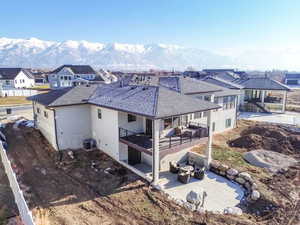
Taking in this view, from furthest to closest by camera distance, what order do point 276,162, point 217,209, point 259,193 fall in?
point 276,162 < point 259,193 < point 217,209

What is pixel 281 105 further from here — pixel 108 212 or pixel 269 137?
pixel 108 212

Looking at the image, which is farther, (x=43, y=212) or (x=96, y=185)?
(x=96, y=185)

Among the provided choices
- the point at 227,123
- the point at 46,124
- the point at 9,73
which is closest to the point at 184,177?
the point at 46,124

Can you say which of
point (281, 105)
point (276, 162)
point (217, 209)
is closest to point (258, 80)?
point (281, 105)

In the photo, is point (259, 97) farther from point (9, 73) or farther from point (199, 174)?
point (9, 73)

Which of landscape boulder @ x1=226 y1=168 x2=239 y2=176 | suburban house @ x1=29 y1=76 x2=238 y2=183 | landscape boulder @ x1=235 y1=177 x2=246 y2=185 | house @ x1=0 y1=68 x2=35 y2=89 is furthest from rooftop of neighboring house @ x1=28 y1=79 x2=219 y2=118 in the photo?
house @ x1=0 y1=68 x2=35 y2=89

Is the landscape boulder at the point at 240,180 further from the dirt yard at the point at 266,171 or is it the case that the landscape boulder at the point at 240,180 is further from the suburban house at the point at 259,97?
the suburban house at the point at 259,97

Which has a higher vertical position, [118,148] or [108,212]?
[118,148]

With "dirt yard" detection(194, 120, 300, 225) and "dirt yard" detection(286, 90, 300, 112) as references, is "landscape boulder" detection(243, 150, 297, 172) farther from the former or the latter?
"dirt yard" detection(286, 90, 300, 112)

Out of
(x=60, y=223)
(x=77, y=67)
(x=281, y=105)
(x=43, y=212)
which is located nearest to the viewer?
(x=60, y=223)
